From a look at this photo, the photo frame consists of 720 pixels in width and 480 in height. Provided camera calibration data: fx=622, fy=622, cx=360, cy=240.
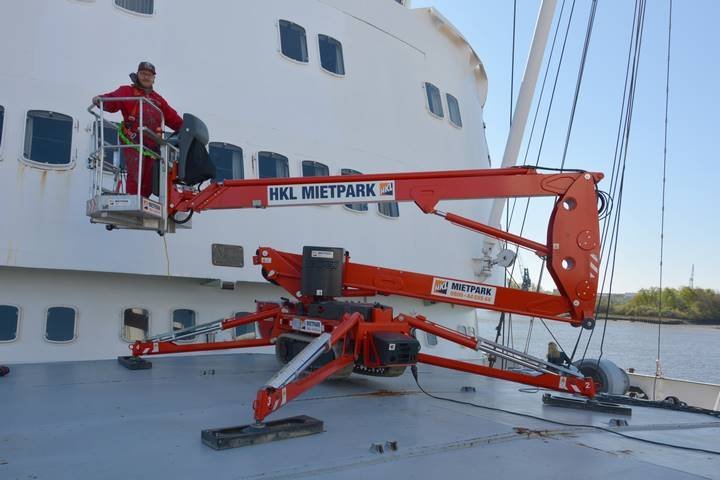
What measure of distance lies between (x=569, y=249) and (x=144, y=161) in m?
4.07

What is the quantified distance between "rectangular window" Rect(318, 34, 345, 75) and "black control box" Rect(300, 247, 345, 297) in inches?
169

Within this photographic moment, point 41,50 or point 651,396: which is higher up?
point 41,50

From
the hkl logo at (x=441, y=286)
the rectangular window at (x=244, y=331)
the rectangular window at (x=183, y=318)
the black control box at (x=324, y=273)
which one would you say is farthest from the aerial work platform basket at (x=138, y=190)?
the hkl logo at (x=441, y=286)

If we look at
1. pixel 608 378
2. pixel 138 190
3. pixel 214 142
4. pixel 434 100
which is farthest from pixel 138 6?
pixel 608 378

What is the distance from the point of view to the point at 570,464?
365 cm

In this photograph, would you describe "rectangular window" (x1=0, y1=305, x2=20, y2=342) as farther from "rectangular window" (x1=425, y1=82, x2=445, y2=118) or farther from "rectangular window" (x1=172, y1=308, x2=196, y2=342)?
"rectangular window" (x1=425, y1=82, x2=445, y2=118)

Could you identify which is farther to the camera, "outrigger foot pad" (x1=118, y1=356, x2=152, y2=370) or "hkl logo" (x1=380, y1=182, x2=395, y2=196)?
"outrigger foot pad" (x1=118, y1=356, x2=152, y2=370)

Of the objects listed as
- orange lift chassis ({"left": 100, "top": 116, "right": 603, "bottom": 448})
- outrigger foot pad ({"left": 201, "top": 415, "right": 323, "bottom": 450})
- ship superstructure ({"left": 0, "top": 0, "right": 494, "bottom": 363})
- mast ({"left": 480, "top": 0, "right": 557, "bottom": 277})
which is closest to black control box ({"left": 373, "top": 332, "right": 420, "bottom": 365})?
orange lift chassis ({"left": 100, "top": 116, "right": 603, "bottom": 448})

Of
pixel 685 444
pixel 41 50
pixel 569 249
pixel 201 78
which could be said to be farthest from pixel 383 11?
pixel 685 444

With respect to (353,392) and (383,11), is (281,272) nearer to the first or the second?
(353,392)

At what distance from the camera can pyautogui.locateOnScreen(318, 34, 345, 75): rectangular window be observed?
9.63 meters

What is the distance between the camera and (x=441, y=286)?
6.20m

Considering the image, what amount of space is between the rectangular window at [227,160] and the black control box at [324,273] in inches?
91.8

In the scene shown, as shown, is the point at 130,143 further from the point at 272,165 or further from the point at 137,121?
the point at 272,165
